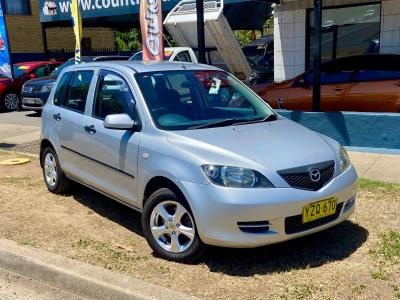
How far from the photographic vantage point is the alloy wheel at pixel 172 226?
4.16 m

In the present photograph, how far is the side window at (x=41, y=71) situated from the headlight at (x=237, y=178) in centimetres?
1402

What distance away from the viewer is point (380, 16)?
464 inches

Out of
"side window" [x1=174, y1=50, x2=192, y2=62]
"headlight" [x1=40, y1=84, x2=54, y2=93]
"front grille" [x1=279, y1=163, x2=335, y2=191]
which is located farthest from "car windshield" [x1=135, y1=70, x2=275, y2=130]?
"headlight" [x1=40, y1=84, x2=54, y2=93]

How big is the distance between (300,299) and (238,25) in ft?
51.4

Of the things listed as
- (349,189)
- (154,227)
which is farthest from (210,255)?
(349,189)

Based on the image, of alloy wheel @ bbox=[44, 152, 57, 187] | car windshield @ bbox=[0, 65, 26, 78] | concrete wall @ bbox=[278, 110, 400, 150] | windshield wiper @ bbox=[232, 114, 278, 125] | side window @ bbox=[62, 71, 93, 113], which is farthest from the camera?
car windshield @ bbox=[0, 65, 26, 78]

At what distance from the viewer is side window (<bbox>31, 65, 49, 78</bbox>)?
54.6 feet

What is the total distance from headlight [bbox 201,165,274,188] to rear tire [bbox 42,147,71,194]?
2.94 metres

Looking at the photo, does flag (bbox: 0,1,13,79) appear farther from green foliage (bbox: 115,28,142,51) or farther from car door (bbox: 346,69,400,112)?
green foliage (bbox: 115,28,142,51)

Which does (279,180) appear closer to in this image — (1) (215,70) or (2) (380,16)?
(1) (215,70)

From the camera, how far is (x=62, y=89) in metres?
6.29

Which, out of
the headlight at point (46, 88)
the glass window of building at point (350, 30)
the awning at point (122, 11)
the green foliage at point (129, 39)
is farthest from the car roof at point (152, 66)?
the green foliage at point (129, 39)

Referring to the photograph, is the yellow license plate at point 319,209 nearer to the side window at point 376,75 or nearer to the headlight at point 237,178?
the headlight at point 237,178

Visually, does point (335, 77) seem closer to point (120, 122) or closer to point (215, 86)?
point (215, 86)
